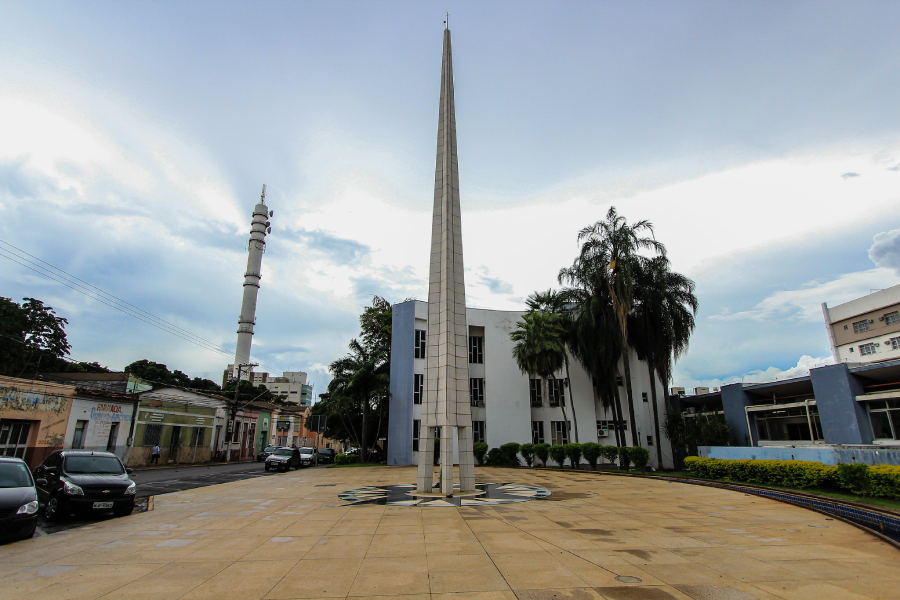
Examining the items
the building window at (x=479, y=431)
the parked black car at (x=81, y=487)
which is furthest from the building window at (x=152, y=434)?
the parked black car at (x=81, y=487)

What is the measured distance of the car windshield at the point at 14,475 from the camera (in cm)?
864

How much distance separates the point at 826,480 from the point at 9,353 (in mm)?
55617

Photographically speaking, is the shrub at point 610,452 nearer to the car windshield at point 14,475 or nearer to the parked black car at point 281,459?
the parked black car at point 281,459

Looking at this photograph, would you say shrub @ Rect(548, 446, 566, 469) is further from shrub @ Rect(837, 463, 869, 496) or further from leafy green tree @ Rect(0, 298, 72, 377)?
leafy green tree @ Rect(0, 298, 72, 377)

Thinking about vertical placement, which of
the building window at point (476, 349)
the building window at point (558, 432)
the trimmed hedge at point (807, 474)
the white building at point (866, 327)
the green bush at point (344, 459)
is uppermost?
the white building at point (866, 327)

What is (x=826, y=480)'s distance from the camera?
1495 cm

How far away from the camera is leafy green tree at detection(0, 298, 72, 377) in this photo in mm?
39781

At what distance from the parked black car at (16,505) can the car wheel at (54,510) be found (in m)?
1.66

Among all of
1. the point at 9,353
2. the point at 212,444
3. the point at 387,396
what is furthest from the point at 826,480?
the point at 9,353

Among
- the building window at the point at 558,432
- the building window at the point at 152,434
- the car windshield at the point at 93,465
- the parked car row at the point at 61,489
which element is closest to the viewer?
the parked car row at the point at 61,489

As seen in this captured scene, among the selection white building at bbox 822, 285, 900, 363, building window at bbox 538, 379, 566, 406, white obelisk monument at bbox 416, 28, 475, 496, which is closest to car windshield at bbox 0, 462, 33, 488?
white obelisk monument at bbox 416, 28, 475, 496

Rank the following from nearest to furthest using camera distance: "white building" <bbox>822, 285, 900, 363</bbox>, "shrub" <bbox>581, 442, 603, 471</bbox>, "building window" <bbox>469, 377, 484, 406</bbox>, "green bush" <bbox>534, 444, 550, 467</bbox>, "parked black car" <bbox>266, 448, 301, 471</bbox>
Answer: "parked black car" <bbox>266, 448, 301, 471</bbox> < "shrub" <bbox>581, 442, 603, 471</bbox> < "green bush" <bbox>534, 444, 550, 467</bbox> < "building window" <bbox>469, 377, 484, 406</bbox> < "white building" <bbox>822, 285, 900, 363</bbox>

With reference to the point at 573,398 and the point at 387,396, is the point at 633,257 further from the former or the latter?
the point at 387,396

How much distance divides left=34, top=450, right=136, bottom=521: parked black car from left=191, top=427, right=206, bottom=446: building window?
29982mm
